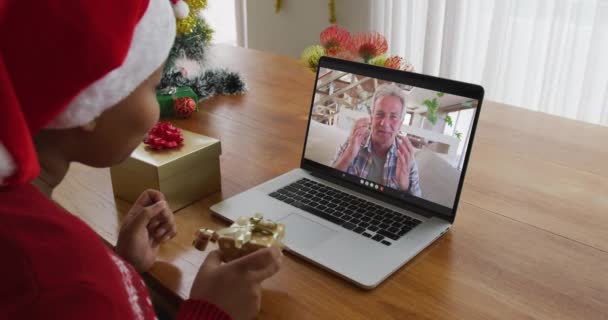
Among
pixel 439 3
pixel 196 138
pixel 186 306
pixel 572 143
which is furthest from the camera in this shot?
pixel 439 3

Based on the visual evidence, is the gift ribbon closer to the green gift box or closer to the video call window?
the video call window

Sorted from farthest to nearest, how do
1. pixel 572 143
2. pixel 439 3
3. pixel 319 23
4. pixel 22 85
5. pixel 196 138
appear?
pixel 319 23 < pixel 439 3 < pixel 572 143 < pixel 196 138 < pixel 22 85

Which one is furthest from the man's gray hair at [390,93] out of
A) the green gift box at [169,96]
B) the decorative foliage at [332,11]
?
the decorative foliage at [332,11]

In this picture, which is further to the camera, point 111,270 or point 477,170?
point 477,170

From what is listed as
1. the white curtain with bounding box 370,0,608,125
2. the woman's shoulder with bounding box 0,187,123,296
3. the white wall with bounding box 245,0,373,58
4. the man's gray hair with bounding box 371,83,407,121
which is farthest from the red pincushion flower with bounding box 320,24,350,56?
the white wall with bounding box 245,0,373,58

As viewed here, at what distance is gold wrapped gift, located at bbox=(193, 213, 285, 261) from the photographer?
2.46 feet

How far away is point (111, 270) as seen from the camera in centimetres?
58

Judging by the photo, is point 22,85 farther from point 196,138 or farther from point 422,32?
point 422,32

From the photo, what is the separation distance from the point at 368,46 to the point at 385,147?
13.7 inches

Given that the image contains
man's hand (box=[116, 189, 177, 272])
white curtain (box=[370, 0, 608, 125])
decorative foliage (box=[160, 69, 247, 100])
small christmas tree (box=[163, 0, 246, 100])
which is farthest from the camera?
white curtain (box=[370, 0, 608, 125])

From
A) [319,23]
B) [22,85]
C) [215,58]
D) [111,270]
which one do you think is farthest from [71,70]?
[319,23]

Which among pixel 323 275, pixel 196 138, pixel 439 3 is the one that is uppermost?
pixel 439 3

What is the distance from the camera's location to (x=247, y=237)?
0.75m

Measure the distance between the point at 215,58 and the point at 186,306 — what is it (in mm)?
1294
